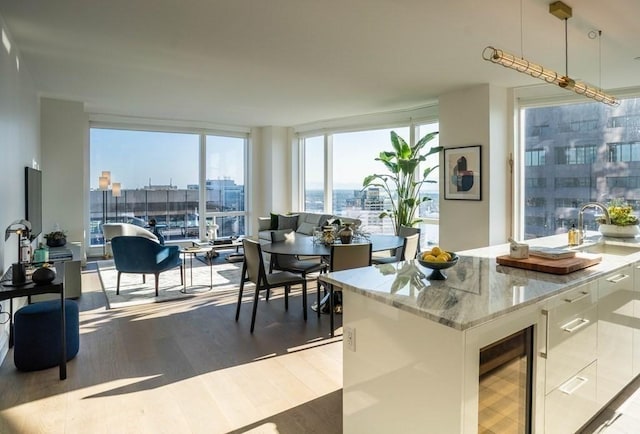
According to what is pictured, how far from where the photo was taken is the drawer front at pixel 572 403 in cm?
193

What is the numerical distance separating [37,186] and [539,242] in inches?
227

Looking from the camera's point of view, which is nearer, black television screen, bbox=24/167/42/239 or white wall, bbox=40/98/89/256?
black television screen, bbox=24/167/42/239

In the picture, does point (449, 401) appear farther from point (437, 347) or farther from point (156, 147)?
point (156, 147)

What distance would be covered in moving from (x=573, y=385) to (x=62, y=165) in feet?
24.0

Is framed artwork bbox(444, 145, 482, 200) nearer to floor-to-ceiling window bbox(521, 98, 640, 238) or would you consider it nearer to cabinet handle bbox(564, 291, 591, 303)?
floor-to-ceiling window bbox(521, 98, 640, 238)

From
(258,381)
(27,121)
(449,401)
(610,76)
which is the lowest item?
(258,381)

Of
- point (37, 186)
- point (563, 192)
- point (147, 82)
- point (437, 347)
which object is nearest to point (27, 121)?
point (37, 186)

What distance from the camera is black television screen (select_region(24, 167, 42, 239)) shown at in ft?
15.0

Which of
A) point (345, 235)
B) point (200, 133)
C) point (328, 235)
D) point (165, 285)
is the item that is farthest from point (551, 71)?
point (200, 133)

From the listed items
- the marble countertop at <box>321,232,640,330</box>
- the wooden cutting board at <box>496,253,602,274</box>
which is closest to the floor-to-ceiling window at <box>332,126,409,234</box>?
the wooden cutting board at <box>496,253,602,274</box>

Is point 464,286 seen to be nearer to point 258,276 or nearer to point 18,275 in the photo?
point 258,276

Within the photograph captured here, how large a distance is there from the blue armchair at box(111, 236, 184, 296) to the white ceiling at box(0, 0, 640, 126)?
6.87ft

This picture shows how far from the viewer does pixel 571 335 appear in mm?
2018

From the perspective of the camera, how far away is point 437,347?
159cm
